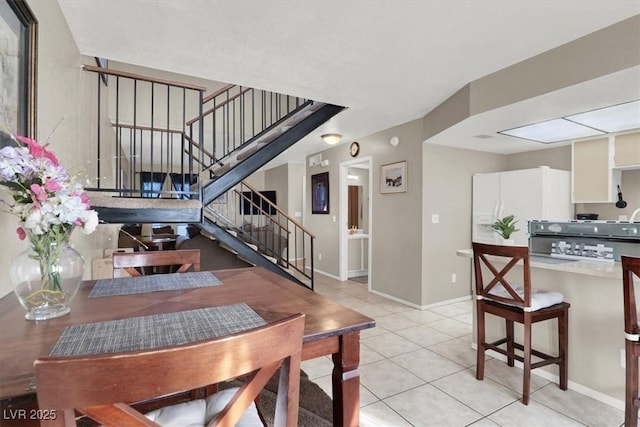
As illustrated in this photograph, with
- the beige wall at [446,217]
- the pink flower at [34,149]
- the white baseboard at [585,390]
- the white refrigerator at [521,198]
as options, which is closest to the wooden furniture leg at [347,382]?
the pink flower at [34,149]

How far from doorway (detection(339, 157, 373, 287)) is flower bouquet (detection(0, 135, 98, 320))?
4137 mm

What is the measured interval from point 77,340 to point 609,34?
321 centimetres

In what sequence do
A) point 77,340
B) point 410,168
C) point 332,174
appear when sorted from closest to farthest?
point 77,340 → point 410,168 → point 332,174

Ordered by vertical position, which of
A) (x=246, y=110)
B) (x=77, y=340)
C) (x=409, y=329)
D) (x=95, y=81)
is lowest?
(x=409, y=329)

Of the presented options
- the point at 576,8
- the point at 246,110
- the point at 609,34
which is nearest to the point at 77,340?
the point at 576,8

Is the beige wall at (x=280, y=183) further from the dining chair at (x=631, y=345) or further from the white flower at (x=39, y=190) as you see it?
the white flower at (x=39, y=190)

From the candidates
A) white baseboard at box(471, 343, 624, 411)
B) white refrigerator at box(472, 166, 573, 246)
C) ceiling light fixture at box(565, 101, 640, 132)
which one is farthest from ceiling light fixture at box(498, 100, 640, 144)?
white baseboard at box(471, 343, 624, 411)

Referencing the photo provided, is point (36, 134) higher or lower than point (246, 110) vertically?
lower

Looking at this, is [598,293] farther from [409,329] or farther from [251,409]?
[251,409]

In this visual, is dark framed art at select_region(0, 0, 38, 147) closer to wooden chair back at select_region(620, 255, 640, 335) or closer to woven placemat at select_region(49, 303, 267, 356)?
woven placemat at select_region(49, 303, 267, 356)

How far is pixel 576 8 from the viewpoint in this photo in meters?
1.94

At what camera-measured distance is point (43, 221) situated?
974 mm

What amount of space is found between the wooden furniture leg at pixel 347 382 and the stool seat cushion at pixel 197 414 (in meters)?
0.26

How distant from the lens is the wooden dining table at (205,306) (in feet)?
2.60
